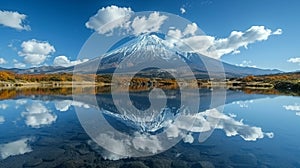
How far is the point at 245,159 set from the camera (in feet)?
35.7

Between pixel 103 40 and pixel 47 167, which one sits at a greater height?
pixel 103 40

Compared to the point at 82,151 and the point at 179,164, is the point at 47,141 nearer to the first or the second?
the point at 82,151

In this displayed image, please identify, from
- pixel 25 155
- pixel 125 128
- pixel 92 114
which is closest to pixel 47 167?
pixel 25 155

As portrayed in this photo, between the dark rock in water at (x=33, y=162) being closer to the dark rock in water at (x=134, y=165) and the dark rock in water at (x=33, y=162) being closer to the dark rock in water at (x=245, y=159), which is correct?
the dark rock in water at (x=134, y=165)

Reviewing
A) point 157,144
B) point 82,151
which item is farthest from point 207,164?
point 82,151

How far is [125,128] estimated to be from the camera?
17000 millimetres

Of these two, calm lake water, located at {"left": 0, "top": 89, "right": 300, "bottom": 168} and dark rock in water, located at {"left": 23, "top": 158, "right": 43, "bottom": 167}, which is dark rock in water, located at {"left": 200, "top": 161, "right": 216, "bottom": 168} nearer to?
calm lake water, located at {"left": 0, "top": 89, "right": 300, "bottom": 168}

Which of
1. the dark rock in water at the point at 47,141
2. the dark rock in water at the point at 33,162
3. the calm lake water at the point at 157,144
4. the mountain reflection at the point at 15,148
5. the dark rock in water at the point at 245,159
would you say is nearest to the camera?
the dark rock in water at the point at 33,162

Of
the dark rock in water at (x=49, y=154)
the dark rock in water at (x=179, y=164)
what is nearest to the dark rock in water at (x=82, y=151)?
the dark rock in water at (x=49, y=154)

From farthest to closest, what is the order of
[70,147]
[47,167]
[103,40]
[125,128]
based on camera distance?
[103,40], [125,128], [70,147], [47,167]

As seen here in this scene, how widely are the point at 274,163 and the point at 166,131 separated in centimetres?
692

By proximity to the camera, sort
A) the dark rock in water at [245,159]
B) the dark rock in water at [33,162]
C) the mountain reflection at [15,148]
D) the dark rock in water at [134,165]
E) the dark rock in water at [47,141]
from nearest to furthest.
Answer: the dark rock in water at [33,162], the dark rock in water at [134,165], the dark rock in water at [245,159], the mountain reflection at [15,148], the dark rock in water at [47,141]

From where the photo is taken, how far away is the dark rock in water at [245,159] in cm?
1047

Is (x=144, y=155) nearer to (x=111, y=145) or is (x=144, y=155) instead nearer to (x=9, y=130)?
(x=111, y=145)
